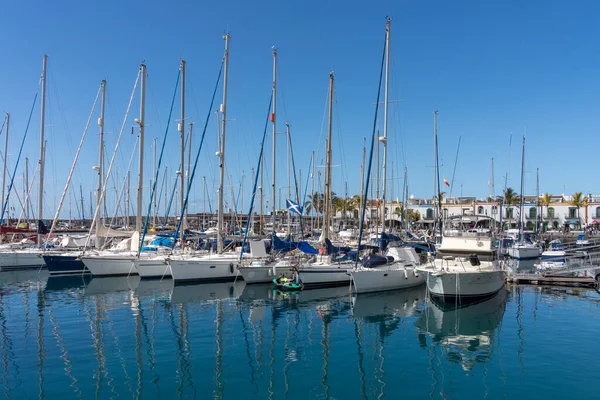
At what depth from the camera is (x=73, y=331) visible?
18.7 metres

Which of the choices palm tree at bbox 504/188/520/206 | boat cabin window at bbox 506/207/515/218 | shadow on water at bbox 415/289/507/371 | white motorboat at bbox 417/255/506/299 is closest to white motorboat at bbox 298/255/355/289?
white motorboat at bbox 417/255/506/299

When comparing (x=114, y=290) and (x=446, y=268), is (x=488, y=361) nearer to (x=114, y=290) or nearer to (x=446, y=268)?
(x=446, y=268)

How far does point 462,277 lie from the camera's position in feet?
80.7

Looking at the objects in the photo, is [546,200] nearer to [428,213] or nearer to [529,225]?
[529,225]

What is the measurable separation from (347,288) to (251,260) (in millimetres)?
6900

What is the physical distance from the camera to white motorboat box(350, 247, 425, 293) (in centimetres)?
2739

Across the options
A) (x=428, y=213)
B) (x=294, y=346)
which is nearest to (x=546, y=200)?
(x=428, y=213)

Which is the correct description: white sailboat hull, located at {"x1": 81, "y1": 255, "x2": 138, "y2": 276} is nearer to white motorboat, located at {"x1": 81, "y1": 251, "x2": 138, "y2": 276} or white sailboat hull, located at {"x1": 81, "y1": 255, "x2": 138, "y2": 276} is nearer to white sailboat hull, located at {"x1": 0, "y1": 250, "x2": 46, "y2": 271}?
white motorboat, located at {"x1": 81, "y1": 251, "x2": 138, "y2": 276}

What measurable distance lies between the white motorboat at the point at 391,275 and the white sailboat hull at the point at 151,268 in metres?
14.5

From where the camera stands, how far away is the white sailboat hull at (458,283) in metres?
24.5

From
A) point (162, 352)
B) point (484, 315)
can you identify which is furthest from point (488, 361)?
point (162, 352)

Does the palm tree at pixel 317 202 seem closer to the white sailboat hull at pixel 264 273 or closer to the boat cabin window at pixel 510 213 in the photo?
the white sailboat hull at pixel 264 273

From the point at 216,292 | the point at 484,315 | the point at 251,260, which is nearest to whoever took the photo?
the point at 484,315

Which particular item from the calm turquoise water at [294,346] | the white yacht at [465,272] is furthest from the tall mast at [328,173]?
the white yacht at [465,272]
